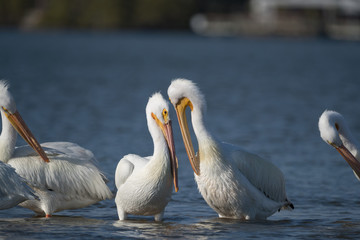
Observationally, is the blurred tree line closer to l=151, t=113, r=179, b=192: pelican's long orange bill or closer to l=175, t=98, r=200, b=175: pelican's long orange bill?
l=175, t=98, r=200, b=175: pelican's long orange bill

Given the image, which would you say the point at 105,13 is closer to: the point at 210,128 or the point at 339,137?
the point at 210,128

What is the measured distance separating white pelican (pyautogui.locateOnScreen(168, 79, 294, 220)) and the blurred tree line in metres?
79.0

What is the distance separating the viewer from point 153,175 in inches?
275

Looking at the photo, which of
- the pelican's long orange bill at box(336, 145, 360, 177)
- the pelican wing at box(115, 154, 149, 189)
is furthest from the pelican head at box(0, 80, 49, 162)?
the pelican's long orange bill at box(336, 145, 360, 177)

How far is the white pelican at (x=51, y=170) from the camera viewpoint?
747 cm

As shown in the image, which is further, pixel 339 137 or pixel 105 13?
pixel 105 13

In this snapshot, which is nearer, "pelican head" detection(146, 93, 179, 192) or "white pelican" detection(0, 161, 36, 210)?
"white pelican" detection(0, 161, 36, 210)

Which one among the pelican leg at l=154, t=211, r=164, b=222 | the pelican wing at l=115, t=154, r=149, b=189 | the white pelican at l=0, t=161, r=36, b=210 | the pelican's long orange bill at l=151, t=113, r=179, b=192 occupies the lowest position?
the pelican leg at l=154, t=211, r=164, b=222

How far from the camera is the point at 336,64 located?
41.4m

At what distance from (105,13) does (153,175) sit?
8068 cm

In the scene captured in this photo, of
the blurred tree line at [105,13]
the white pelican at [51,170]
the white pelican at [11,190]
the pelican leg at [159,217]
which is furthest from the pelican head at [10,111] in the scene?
the blurred tree line at [105,13]

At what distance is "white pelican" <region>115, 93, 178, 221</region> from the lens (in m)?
7.00

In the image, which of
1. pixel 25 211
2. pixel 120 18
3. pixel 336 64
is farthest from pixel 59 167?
pixel 120 18

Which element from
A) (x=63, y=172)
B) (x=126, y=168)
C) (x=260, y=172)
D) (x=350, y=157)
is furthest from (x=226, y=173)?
(x=63, y=172)
